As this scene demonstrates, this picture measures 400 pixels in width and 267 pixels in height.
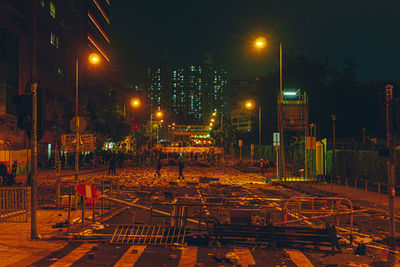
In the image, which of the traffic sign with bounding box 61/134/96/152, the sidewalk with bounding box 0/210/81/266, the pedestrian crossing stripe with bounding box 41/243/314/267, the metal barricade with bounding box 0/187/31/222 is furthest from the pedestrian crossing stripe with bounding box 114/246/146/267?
the traffic sign with bounding box 61/134/96/152

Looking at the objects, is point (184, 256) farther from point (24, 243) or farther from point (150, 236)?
point (24, 243)

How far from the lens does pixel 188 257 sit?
26.1 feet

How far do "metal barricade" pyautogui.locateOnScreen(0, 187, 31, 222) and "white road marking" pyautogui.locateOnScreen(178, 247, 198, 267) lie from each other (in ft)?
19.7

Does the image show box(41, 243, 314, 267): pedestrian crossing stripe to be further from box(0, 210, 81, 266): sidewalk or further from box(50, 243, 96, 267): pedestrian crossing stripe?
box(0, 210, 81, 266): sidewalk

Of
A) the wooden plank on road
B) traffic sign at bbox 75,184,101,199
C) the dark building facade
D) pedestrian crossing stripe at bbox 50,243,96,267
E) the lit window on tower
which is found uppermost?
the lit window on tower

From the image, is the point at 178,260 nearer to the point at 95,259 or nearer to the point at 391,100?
the point at 95,259

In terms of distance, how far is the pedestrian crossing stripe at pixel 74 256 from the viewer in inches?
293

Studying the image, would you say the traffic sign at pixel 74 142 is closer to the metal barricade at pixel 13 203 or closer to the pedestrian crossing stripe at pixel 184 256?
the metal barricade at pixel 13 203

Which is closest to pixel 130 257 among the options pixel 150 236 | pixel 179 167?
pixel 150 236

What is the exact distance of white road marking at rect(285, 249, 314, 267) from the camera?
7535mm

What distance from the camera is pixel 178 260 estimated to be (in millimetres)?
7746

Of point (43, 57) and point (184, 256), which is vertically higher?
point (43, 57)

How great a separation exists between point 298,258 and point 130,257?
346cm

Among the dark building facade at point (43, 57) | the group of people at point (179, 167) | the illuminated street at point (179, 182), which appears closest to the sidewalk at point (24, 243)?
the illuminated street at point (179, 182)
